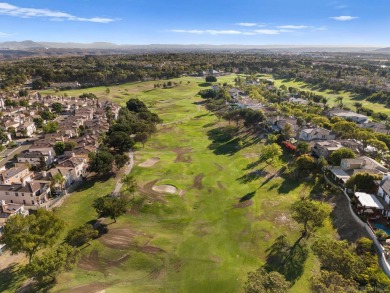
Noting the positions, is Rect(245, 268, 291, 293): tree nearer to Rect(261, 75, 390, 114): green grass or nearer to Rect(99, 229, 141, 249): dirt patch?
Rect(99, 229, 141, 249): dirt patch

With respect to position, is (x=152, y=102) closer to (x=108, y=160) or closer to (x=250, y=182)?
(x=108, y=160)

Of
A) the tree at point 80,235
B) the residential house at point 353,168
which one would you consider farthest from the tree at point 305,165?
the tree at point 80,235

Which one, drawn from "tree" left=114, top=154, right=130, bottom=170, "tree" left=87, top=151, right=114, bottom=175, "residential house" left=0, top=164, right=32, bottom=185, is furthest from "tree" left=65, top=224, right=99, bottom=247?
"tree" left=114, top=154, right=130, bottom=170

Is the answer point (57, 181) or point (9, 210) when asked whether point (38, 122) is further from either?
point (9, 210)

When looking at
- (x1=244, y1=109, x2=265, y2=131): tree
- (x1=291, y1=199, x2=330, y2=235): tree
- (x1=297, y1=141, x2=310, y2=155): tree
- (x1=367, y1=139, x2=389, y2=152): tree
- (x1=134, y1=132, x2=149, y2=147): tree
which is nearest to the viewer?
(x1=291, y1=199, x2=330, y2=235): tree

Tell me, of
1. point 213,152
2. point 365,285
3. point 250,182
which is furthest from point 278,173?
point 365,285

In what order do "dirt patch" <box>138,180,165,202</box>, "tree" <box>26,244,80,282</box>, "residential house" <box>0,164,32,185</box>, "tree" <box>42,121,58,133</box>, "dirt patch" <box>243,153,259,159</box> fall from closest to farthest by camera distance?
"tree" <box>26,244,80,282</box>, "dirt patch" <box>138,180,165,202</box>, "residential house" <box>0,164,32,185</box>, "dirt patch" <box>243,153,259,159</box>, "tree" <box>42,121,58,133</box>

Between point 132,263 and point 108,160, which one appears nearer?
point 132,263
